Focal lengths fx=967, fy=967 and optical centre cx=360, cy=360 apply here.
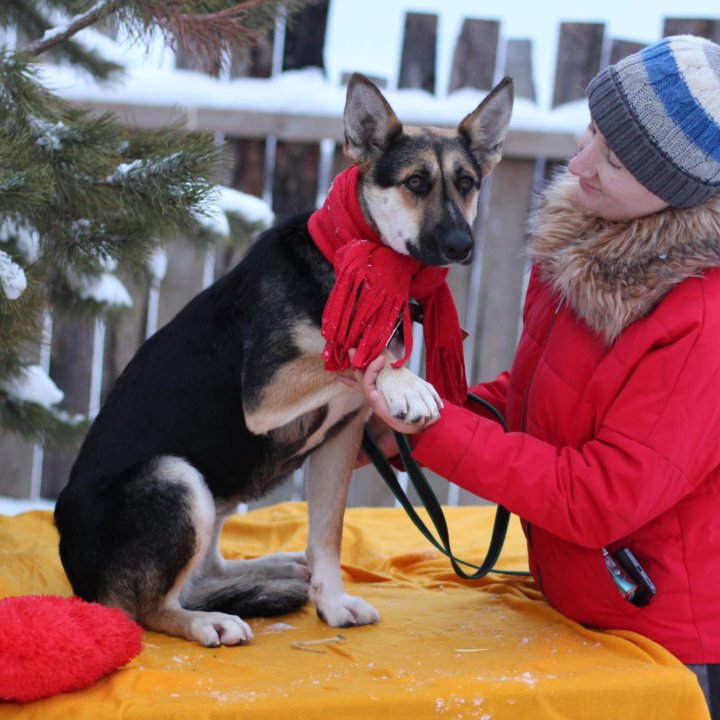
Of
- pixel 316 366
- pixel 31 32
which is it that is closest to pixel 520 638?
pixel 316 366

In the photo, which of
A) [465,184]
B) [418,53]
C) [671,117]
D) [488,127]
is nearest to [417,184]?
[465,184]

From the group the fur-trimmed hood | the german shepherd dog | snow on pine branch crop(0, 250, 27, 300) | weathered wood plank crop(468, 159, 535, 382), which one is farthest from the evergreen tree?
weathered wood plank crop(468, 159, 535, 382)

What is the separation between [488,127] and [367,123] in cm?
39

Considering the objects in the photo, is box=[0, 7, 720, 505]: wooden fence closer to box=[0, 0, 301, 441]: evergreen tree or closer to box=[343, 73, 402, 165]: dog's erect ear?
box=[0, 0, 301, 441]: evergreen tree

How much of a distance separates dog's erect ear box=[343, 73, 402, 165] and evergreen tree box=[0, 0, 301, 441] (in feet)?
1.63

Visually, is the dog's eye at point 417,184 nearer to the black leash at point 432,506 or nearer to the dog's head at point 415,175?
the dog's head at point 415,175

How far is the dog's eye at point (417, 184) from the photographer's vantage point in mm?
2615

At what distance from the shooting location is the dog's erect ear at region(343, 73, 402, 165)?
258 cm

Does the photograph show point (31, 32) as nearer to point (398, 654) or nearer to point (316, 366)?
point (316, 366)

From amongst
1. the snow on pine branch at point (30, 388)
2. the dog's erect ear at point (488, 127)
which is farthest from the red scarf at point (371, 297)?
the snow on pine branch at point (30, 388)

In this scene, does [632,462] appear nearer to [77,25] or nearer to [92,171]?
[92,171]

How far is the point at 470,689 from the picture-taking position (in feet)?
6.96

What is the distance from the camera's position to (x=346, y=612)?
8.64ft

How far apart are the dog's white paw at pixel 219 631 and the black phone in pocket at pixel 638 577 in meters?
0.97
